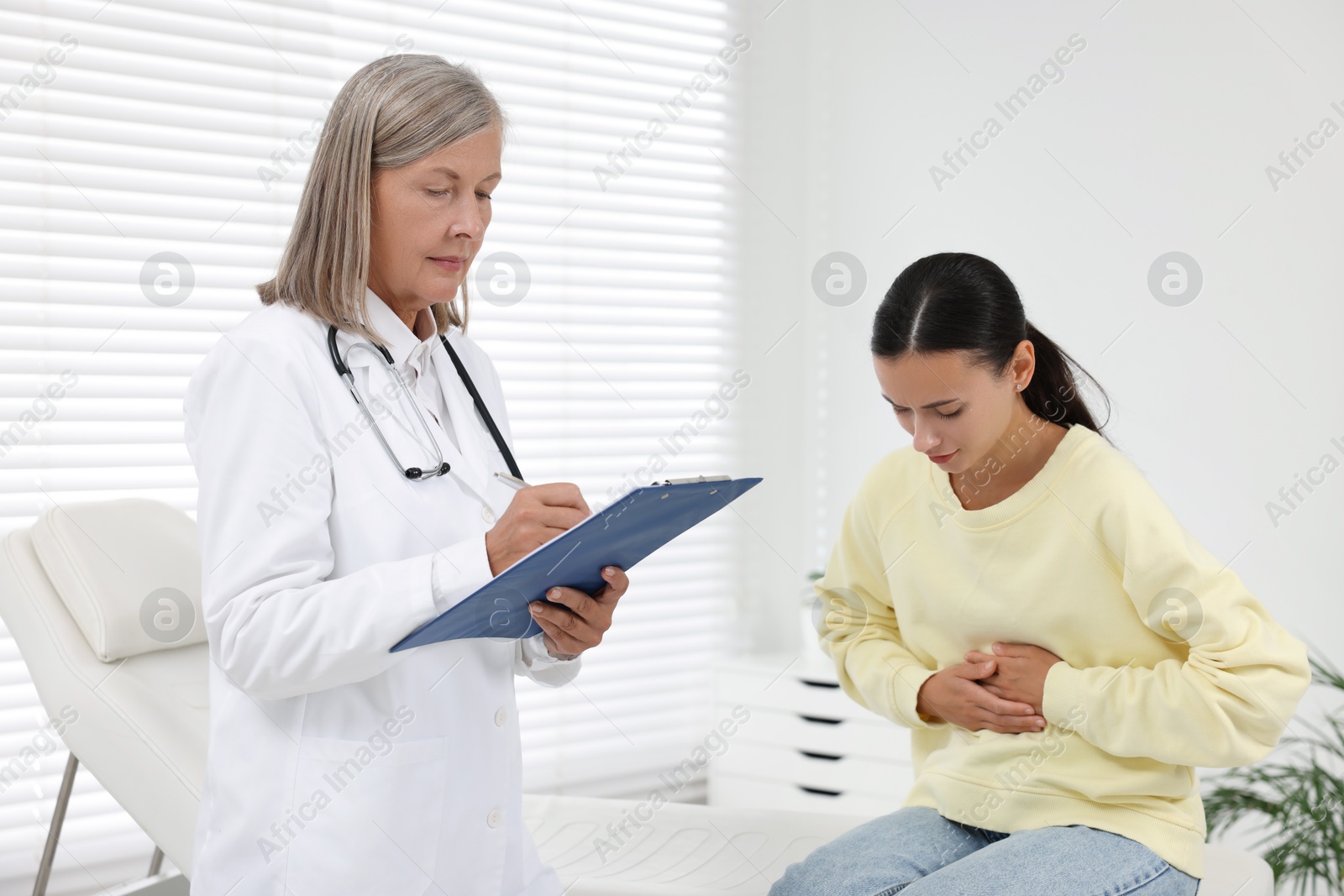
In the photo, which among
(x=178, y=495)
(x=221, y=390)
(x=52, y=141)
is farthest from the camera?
(x=178, y=495)

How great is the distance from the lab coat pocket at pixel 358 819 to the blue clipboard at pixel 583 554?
0.14 metres

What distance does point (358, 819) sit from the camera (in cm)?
107

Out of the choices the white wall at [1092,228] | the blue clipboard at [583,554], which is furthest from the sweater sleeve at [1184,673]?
the white wall at [1092,228]

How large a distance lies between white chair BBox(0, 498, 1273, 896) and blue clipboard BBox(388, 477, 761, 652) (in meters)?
0.68

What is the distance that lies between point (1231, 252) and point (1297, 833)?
1.32 meters

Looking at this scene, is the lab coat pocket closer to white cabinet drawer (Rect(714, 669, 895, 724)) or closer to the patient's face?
the patient's face

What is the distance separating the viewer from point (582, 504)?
1.07 metres

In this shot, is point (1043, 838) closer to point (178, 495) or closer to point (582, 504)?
point (582, 504)

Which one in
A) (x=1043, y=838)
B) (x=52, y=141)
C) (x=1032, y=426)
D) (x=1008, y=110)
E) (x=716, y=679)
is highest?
(x=1008, y=110)

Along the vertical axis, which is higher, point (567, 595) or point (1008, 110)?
point (1008, 110)

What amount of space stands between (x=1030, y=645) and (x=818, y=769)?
5.82 feet

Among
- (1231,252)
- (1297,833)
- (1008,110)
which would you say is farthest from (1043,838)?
(1008,110)

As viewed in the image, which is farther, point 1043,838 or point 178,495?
point 178,495

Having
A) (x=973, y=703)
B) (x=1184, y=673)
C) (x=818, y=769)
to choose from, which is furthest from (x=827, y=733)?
(x=1184, y=673)
